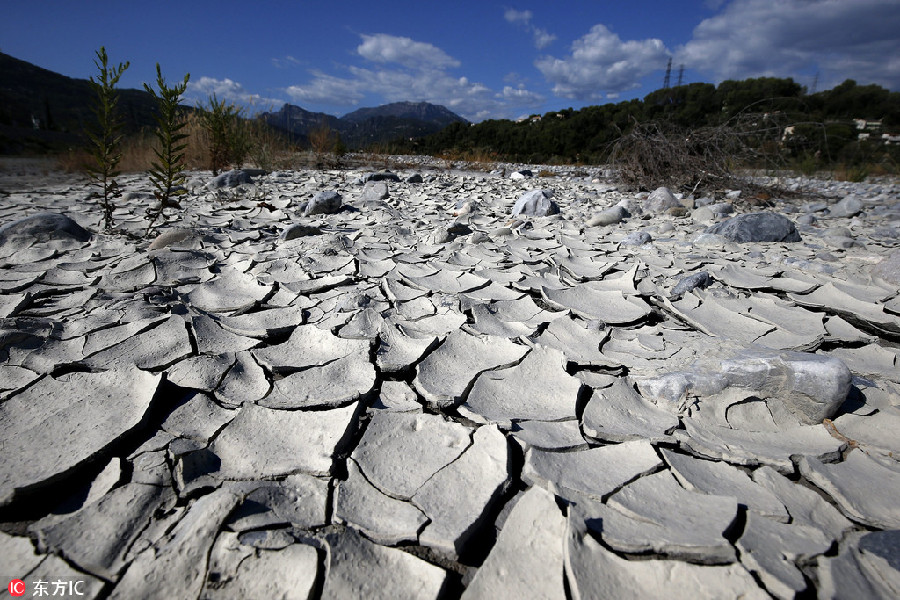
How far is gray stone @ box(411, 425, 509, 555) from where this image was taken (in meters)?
0.76

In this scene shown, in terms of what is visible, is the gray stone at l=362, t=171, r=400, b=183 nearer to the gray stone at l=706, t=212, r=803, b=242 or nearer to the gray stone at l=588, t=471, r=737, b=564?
the gray stone at l=706, t=212, r=803, b=242

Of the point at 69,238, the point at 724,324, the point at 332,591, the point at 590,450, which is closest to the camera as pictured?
the point at 332,591

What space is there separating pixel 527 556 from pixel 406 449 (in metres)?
0.36

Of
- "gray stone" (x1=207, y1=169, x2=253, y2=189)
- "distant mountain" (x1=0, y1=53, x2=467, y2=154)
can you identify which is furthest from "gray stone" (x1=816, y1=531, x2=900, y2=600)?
"distant mountain" (x1=0, y1=53, x2=467, y2=154)

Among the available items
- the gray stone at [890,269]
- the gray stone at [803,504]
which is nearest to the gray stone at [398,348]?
the gray stone at [803,504]

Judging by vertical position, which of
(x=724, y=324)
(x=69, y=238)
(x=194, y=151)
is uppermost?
(x=194, y=151)

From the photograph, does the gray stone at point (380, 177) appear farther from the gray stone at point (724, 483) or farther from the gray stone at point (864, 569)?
the gray stone at point (864, 569)

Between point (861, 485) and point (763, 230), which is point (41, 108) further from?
point (861, 485)

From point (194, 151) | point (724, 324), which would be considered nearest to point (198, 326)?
point (724, 324)

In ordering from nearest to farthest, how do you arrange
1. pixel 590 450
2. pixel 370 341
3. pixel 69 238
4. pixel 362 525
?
pixel 362 525 < pixel 590 450 < pixel 370 341 < pixel 69 238

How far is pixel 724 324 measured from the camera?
5.20ft

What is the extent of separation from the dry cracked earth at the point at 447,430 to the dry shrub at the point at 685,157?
2846mm

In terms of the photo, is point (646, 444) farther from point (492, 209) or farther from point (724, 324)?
point (492, 209)

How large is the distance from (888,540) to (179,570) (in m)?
1.20
